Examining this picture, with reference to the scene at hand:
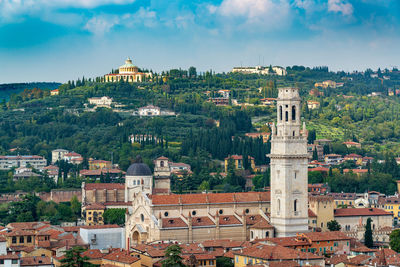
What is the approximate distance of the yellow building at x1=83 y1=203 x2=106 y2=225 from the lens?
272ft

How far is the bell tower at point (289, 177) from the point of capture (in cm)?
6406

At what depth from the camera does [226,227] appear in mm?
65125

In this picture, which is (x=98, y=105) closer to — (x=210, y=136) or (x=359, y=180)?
(x=210, y=136)

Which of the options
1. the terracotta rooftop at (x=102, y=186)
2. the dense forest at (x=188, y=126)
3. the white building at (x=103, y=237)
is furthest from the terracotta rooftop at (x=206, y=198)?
the dense forest at (x=188, y=126)

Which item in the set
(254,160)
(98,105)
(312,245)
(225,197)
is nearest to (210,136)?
(254,160)

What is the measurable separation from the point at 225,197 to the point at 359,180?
35.1 meters

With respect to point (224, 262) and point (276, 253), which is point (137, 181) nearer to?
point (224, 262)

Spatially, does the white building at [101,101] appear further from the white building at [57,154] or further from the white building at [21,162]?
the white building at [21,162]

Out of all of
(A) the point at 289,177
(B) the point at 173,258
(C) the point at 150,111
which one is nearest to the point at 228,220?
(A) the point at 289,177

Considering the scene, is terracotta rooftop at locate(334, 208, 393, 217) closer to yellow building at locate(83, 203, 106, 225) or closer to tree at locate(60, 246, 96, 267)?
yellow building at locate(83, 203, 106, 225)

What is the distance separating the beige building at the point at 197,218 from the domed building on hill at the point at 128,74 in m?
101

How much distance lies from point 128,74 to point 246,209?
104285 mm

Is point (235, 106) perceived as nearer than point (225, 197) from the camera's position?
No

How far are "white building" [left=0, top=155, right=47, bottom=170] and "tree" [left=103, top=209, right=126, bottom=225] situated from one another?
4057 cm
